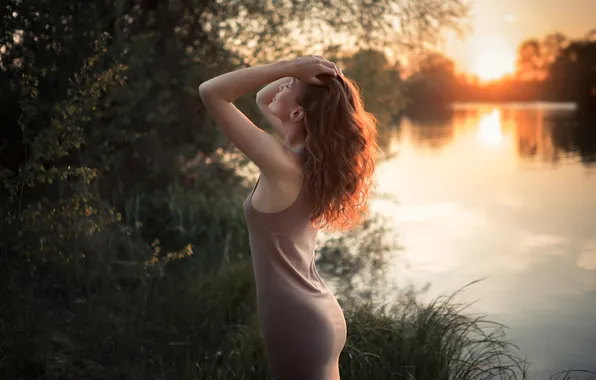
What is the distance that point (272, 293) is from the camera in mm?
2264

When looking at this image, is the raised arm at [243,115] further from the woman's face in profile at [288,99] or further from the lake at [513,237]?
the lake at [513,237]

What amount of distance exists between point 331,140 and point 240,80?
14.9 inches

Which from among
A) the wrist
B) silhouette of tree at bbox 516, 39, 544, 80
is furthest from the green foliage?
silhouette of tree at bbox 516, 39, 544, 80

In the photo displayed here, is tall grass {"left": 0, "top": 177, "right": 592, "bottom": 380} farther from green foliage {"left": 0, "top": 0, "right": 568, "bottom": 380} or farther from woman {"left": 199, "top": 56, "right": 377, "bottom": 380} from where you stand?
woman {"left": 199, "top": 56, "right": 377, "bottom": 380}

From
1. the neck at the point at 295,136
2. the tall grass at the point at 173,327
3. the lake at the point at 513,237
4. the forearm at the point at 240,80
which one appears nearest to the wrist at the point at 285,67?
the forearm at the point at 240,80

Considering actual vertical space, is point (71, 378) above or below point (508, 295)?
above

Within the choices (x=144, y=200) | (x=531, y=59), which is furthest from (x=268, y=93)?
(x=531, y=59)

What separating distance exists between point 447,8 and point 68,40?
18.8 ft

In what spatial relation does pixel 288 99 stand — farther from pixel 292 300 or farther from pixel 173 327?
pixel 173 327

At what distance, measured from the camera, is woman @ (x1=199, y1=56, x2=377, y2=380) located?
86.0 inches

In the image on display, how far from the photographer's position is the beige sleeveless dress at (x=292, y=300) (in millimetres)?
2229

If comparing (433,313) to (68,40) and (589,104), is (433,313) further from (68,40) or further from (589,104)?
(589,104)

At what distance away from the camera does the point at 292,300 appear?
224cm

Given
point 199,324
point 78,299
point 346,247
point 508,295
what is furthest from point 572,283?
point 78,299
